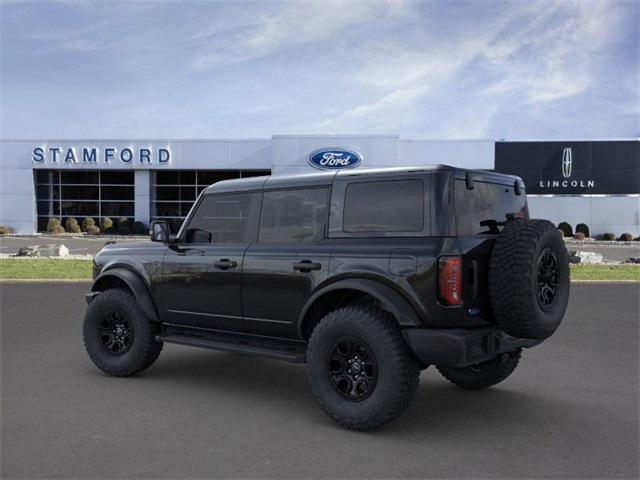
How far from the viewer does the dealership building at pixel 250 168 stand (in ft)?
127

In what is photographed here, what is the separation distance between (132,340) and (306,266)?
7.95 feet

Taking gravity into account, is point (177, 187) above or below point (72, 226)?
above

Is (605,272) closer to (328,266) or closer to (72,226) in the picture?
(328,266)

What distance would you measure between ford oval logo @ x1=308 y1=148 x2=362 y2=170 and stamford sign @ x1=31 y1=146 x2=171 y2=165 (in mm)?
9967

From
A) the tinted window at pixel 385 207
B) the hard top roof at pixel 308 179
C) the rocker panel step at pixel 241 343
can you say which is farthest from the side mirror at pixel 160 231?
the tinted window at pixel 385 207

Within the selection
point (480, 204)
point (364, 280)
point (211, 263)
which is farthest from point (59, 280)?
point (480, 204)

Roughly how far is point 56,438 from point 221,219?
8.18 feet

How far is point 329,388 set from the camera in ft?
16.1

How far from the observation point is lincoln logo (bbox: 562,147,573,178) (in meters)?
40.0

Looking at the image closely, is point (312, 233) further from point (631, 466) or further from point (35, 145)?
point (35, 145)

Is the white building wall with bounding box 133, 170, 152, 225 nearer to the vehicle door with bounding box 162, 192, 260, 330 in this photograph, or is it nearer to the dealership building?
the dealership building

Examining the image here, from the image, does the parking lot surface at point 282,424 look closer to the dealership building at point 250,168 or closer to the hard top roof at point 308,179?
the hard top roof at point 308,179

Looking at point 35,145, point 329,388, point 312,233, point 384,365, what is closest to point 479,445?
point 384,365

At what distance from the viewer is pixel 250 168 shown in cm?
4028
